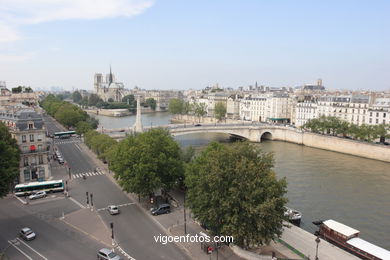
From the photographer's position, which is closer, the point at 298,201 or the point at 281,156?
the point at 298,201

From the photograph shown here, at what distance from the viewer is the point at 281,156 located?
59.1 m

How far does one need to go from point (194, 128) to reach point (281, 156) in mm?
18634

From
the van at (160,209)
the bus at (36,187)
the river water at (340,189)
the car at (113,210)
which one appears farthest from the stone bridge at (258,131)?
the car at (113,210)

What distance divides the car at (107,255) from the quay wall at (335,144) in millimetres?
51087

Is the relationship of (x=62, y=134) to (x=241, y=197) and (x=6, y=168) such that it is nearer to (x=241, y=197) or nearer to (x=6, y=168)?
(x=6, y=168)

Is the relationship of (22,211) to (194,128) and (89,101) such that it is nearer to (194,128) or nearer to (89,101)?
(194,128)

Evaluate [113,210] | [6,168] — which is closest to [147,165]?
[113,210]

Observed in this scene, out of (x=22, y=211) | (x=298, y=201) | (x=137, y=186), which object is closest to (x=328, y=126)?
(x=298, y=201)

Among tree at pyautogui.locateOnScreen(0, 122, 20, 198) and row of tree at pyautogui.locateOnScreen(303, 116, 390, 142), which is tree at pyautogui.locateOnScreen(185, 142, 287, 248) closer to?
tree at pyautogui.locateOnScreen(0, 122, 20, 198)

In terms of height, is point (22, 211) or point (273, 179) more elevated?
point (273, 179)

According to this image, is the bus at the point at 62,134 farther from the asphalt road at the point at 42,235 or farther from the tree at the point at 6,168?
the tree at the point at 6,168

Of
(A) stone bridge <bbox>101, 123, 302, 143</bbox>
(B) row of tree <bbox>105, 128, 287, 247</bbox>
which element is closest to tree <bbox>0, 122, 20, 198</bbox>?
(B) row of tree <bbox>105, 128, 287, 247</bbox>

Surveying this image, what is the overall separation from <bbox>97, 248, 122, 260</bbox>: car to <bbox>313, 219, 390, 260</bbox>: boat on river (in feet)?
52.6

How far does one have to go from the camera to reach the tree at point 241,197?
755 inches
